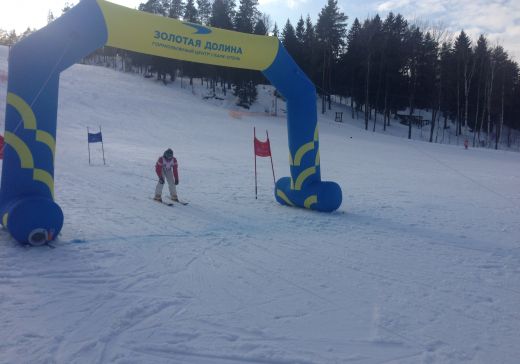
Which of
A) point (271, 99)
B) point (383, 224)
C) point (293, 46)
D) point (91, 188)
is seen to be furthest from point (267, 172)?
point (293, 46)

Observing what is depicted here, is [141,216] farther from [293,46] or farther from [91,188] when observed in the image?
[293,46]

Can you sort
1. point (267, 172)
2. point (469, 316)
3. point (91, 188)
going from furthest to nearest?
point (267, 172), point (91, 188), point (469, 316)

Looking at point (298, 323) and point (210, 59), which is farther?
point (210, 59)

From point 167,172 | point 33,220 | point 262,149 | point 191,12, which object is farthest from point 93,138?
point 191,12

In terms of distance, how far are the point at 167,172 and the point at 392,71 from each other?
1396 inches

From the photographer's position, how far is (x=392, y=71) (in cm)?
3997

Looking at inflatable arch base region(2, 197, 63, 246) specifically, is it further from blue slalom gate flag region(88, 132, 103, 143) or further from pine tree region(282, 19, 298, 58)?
pine tree region(282, 19, 298, 58)

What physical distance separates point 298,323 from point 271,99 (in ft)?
137

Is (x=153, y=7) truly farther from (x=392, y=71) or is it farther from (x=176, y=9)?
(x=392, y=71)

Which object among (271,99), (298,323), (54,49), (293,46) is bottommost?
(298,323)

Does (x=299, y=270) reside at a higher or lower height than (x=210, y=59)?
lower

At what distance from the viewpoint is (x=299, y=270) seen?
18.0ft

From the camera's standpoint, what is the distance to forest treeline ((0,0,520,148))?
38.6 m

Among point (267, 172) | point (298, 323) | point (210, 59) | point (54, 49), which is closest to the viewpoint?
point (298, 323)
